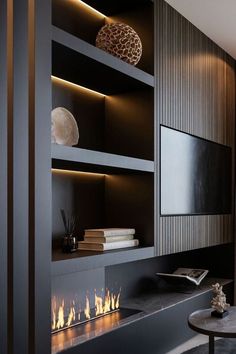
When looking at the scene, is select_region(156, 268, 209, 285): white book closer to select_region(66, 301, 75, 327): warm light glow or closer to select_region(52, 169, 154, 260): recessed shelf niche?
select_region(52, 169, 154, 260): recessed shelf niche

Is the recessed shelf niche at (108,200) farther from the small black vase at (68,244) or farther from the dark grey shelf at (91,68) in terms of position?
the dark grey shelf at (91,68)

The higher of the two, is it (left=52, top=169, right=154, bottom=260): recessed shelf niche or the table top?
(left=52, top=169, right=154, bottom=260): recessed shelf niche

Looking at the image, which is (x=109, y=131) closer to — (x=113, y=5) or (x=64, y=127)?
(x=64, y=127)

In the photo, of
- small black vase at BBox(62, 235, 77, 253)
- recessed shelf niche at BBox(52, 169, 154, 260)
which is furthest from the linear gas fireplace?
recessed shelf niche at BBox(52, 169, 154, 260)

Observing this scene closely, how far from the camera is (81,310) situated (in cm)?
304

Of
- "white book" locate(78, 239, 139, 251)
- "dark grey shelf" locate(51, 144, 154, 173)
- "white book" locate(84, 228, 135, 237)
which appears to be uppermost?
"dark grey shelf" locate(51, 144, 154, 173)

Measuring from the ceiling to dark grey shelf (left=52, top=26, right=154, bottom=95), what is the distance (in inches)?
27.2

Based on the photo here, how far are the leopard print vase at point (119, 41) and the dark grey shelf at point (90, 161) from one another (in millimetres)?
669

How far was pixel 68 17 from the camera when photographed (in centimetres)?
303

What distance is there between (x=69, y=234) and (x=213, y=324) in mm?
1009

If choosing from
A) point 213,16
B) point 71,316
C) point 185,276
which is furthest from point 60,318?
point 213,16

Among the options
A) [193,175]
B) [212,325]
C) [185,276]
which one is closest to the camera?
[212,325]

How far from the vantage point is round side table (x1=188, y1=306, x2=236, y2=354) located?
8.50 feet

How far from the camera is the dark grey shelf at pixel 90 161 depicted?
7.81 ft
